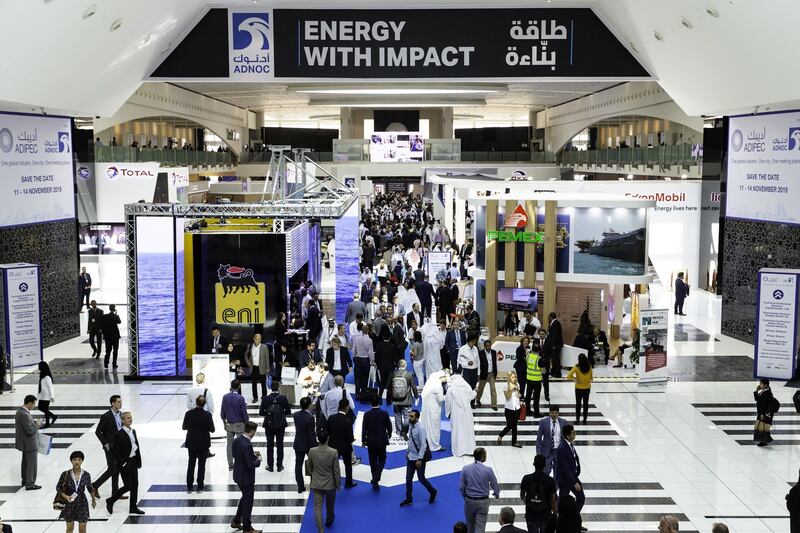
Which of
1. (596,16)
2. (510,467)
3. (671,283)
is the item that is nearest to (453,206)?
(671,283)

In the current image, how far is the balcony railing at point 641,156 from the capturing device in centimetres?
2706

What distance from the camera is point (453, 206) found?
1214 inches

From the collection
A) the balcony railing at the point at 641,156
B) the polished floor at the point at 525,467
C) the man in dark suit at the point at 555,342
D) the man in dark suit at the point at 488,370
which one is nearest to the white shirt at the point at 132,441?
the polished floor at the point at 525,467

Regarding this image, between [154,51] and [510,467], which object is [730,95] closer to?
[510,467]

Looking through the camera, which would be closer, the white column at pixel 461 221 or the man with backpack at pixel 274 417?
the man with backpack at pixel 274 417

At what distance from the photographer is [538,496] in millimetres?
8477

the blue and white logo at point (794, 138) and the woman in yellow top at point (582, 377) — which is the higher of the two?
the blue and white logo at point (794, 138)

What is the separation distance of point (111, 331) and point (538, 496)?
11375mm

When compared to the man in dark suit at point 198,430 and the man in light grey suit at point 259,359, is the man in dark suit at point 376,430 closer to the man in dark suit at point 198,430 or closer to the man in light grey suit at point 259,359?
the man in dark suit at point 198,430

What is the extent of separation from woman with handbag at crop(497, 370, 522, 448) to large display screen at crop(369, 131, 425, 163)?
→ 36582 millimetres

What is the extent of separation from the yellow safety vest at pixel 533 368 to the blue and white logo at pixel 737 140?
9368mm

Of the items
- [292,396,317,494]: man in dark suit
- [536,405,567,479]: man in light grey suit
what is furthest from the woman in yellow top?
[292,396,317,494]: man in dark suit

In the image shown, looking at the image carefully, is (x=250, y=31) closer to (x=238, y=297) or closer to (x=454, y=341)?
(x=238, y=297)

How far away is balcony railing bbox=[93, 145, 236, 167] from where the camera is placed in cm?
2541
